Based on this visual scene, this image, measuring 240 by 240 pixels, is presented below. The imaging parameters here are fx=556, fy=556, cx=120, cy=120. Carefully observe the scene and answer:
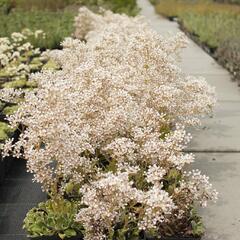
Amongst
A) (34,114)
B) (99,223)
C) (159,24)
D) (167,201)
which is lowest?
(159,24)

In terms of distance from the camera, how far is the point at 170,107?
5043mm

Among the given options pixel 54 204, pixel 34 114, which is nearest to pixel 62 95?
pixel 34 114

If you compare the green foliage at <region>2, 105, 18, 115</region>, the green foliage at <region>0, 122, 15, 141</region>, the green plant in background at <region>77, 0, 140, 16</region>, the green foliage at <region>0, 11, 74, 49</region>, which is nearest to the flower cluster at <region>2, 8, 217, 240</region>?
the green foliage at <region>0, 122, 15, 141</region>

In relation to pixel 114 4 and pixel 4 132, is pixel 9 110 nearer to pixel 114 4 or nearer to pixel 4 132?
pixel 4 132

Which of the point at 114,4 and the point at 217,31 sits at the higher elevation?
the point at 217,31

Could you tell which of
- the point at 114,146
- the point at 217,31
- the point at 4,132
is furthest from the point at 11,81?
the point at 217,31

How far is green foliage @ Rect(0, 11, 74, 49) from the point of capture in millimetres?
12250

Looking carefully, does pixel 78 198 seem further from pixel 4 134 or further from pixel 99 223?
pixel 4 134

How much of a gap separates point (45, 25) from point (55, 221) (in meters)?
10.8

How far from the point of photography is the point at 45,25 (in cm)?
1441

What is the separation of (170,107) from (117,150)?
1221 millimetres

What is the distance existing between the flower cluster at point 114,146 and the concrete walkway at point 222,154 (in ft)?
1.93

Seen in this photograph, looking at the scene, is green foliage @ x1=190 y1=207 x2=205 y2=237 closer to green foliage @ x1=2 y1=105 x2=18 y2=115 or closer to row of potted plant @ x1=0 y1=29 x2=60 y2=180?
row of potted plant @ x1=0 y1=29 x2=60 y2=180

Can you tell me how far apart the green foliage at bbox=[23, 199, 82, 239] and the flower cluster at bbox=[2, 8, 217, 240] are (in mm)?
146
